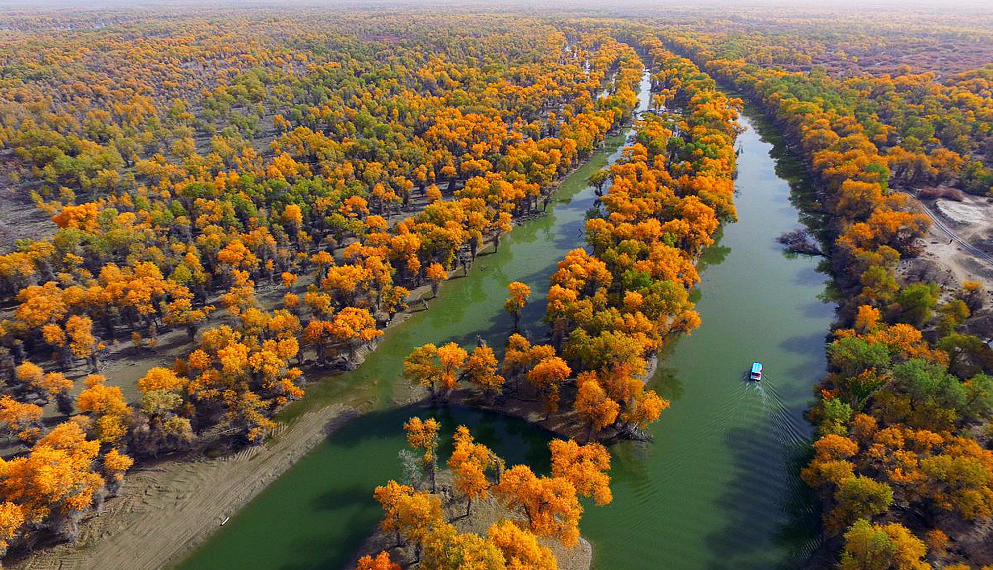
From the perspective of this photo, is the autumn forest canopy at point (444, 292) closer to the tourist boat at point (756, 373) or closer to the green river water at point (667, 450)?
the green river water at point (667, 450)

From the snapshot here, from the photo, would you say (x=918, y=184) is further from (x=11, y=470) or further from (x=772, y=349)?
(x=11, y=470)

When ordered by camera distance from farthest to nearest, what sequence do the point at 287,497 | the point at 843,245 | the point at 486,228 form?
the point at 486,228 < the point at 843,245 < the point at 287,497

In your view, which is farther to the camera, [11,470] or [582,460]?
[582,460]

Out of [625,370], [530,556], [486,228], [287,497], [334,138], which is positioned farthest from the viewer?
[334,138]

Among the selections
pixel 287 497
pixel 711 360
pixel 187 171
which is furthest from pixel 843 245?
pixel 187 171

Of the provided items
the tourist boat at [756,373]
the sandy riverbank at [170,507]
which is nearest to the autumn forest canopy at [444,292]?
the sandy riverbank at [170,507]

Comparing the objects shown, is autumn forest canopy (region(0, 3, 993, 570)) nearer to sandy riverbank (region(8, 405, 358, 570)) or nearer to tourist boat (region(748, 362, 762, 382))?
sandy riverbank (region(8, 405, 358, 570))

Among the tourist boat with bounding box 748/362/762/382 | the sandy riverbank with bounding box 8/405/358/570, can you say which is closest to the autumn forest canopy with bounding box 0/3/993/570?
the sandy riverbank with bounding box 8/405/358/570
